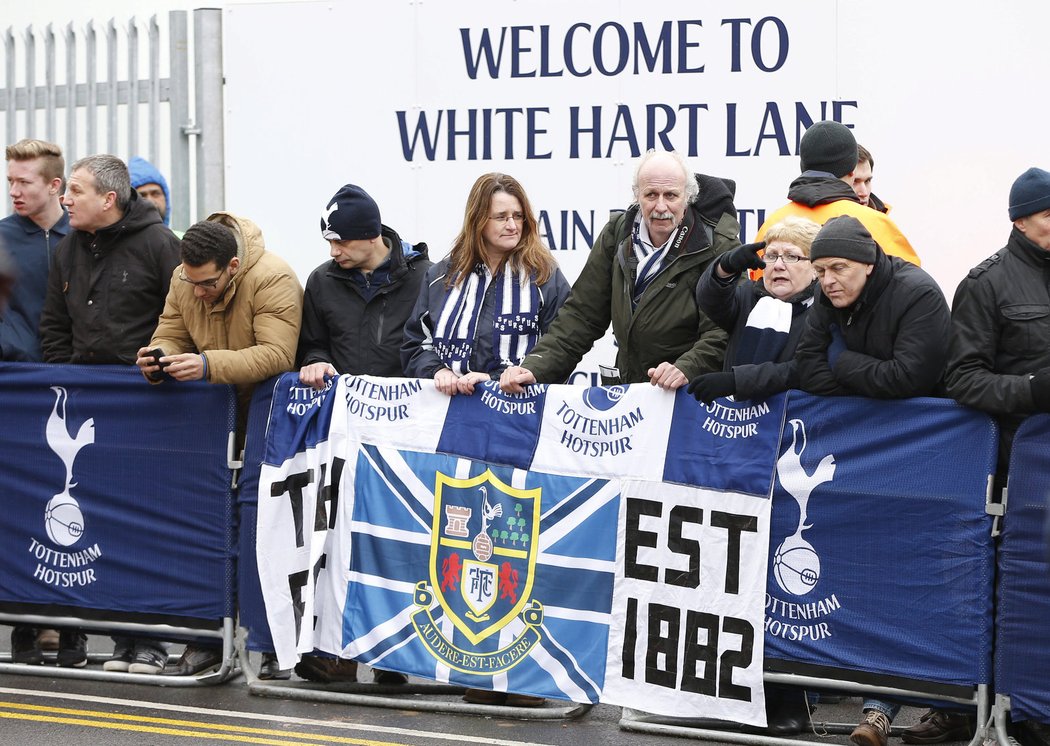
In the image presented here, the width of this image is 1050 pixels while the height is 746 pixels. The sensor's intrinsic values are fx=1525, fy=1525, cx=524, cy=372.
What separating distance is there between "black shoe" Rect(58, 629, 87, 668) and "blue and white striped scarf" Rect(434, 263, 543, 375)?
233cm

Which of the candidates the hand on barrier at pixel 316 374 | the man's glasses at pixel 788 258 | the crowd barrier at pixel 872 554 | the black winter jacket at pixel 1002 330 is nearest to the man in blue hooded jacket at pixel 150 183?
the crowd barrier at pixel 872 554

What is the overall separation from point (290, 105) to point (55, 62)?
1.71 metres

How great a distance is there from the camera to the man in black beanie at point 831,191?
649 cm

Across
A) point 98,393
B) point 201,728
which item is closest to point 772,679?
point 201,728

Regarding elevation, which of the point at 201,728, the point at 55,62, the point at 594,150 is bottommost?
the point at 201,728

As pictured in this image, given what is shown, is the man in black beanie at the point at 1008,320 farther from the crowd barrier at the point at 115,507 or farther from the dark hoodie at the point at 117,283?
the dark hoodie at the point at 117,283

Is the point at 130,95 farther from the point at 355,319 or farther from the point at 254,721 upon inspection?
the point at 254,721

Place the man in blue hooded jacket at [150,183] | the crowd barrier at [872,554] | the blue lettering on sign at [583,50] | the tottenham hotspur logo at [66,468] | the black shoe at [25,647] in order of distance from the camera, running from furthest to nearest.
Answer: the man in blue hooded jacket at [150,183]
the blue lettering on sign at [583,50]
the black shoe at [25,647]
the tottenham hotspur logo at [66,468]
the crowd barrier at [872,554]

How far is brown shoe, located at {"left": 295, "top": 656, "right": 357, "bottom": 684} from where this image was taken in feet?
22.8

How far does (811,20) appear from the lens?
815cm

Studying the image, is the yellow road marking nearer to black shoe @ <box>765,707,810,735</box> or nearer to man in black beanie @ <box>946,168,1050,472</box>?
black shoe @ <box>765,707,810,735</box>

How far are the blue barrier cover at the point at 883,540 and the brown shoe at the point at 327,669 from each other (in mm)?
2040

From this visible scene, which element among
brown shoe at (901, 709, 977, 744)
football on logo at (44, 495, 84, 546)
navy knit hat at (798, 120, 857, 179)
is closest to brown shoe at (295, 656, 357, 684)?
football on logo at (44, 495, 84, 546)

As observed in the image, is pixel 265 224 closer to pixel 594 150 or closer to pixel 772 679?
pixel 594 150
